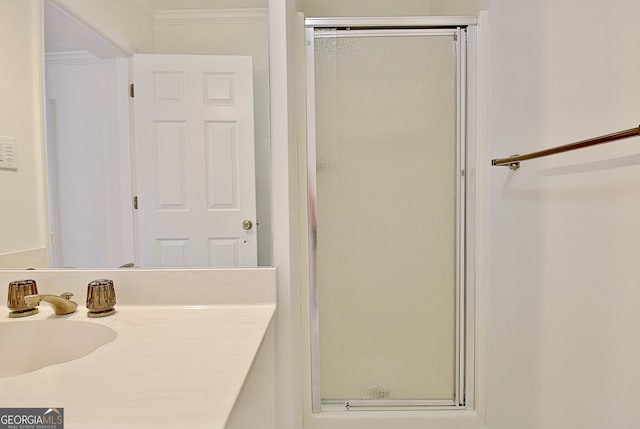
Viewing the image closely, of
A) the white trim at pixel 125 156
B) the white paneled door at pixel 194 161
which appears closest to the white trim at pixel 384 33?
the white paneled door at pixel 194 161

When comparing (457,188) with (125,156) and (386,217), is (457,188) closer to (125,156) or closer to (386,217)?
(386,217)

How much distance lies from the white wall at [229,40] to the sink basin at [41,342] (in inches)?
19.3

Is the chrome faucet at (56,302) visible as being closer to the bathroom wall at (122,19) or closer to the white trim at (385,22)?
the bathroom wall at (122,19)

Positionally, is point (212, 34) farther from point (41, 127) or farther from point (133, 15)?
point (41, 127)

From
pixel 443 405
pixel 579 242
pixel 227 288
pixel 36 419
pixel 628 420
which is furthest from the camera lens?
pixel 443 405

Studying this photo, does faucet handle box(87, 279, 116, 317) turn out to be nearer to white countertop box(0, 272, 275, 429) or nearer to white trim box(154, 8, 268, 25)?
white countertop box(0, 272, 275, 429)

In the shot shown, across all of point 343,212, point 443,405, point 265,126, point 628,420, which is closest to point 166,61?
point 265,126

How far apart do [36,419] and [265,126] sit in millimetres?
902

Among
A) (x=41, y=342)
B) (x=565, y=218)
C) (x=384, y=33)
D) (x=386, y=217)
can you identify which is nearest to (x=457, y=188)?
(x=386, y=217)

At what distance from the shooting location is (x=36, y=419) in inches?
18.6

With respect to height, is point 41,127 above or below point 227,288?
above

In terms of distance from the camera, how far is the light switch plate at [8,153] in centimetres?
109

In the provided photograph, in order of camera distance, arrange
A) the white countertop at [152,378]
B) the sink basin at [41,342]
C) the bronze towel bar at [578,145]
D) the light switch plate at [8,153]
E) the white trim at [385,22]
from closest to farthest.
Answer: the white countertop at [152,378] → the bronze towel bar at [578,145] → the sink basin at [41,342] → the light switch plate at [8,153] → the white trim at [385,22]

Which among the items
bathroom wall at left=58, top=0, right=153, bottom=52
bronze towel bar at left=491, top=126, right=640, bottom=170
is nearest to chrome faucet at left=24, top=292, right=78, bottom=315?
bathroom wall at left=58, top=0, right=153, bottom=52
